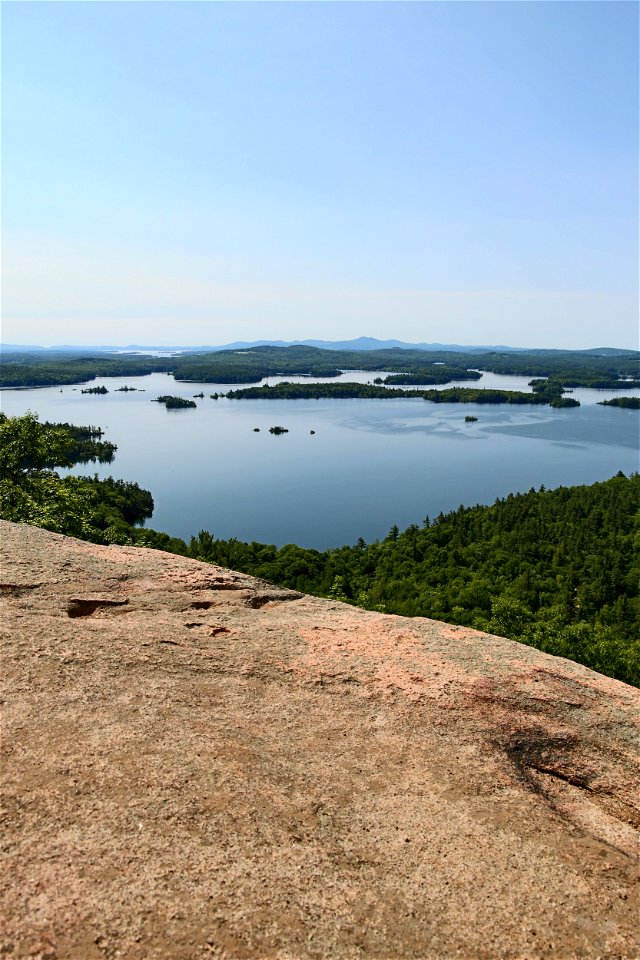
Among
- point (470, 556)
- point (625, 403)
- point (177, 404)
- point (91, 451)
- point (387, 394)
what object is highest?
point (387, 394)

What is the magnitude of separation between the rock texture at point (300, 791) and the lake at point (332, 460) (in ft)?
163

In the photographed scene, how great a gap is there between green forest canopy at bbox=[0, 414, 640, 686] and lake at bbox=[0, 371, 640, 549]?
7399 mm

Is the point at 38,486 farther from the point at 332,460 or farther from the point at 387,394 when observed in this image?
the point at 387,394

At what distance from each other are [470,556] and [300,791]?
47.0 metres

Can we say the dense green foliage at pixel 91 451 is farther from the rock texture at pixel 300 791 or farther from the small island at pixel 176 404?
the rock texture at pixel 300 791

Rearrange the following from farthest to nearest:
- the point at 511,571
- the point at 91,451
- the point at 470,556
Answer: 1. the point at 91,451
2. the point at 470,556
3. the point at 511,571

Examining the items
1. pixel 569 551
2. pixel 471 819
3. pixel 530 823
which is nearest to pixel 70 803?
pixel 471 819

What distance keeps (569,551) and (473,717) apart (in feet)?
159

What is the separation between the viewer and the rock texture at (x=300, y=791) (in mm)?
4137

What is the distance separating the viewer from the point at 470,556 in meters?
50.2

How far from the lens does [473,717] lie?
6.87 metres

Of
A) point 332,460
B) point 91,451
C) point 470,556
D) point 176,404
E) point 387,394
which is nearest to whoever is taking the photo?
point 470,556

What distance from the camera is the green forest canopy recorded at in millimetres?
21953

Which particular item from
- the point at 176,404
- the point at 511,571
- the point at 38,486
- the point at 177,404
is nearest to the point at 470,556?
the point at 511,571
